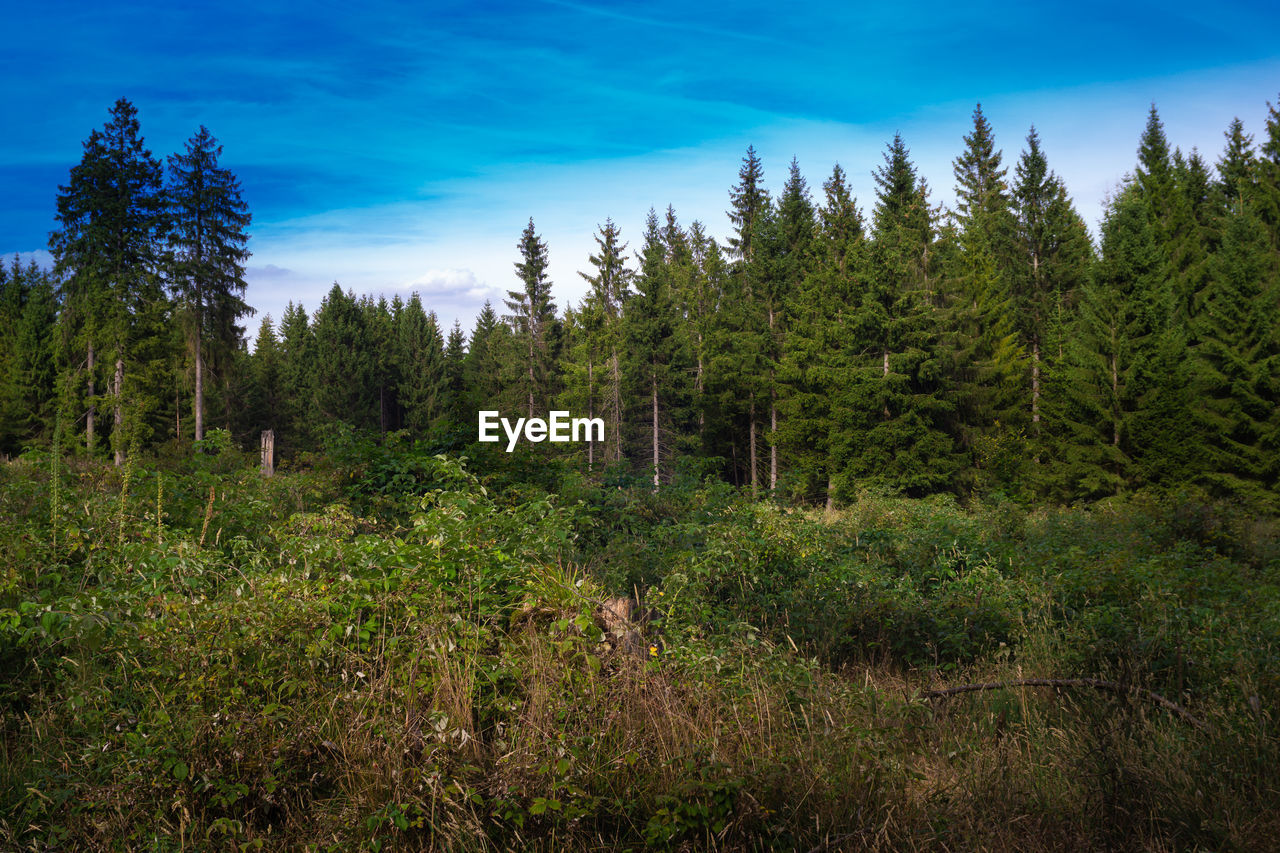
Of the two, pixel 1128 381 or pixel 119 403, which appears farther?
pixel 119 403

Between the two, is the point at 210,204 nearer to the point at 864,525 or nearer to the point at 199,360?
the point at 199,360

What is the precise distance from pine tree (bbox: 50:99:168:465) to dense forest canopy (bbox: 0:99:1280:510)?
8 centimetres

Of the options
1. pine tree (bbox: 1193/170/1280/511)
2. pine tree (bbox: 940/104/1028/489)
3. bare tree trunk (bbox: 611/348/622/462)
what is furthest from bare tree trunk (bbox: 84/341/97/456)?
pine tree (bbox: 1193/170/1280/511)

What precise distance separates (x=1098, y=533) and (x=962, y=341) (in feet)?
59.3

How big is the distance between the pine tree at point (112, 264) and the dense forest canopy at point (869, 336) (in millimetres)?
83

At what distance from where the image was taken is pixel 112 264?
31562 mm

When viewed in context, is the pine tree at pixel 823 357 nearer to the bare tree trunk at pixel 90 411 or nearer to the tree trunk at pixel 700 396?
the tree trunk at pixel 700 396

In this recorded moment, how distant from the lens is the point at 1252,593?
7859mm

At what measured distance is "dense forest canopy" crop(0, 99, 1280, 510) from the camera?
23.9 meters

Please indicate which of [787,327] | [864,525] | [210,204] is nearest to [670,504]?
[864,525]

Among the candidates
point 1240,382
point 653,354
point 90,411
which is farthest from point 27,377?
point 1240,382

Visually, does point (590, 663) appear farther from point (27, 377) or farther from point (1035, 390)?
point (27, 377)

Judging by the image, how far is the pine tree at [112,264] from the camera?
3081 cm

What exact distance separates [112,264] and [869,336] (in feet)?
101
